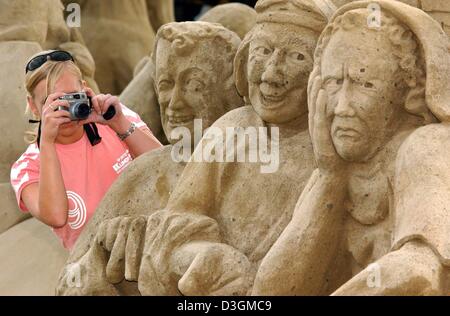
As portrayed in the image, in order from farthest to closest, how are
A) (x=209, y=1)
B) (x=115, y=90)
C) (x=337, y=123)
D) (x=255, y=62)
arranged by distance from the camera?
(x=209, y=1)
(x=115, y=90)
(x=255, y=62)
(x=337, y=123)

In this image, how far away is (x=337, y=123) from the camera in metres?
5.99

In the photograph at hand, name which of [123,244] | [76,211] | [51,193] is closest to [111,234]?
[123,244]

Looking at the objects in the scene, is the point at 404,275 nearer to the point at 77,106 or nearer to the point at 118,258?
the point at 118,258

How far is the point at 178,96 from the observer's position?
22.2ft

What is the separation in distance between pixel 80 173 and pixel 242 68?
2.66ft

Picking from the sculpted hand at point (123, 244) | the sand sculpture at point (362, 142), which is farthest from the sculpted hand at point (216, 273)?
the sculpted hand at point (123, 244)

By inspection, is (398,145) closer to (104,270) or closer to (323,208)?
(323,208)

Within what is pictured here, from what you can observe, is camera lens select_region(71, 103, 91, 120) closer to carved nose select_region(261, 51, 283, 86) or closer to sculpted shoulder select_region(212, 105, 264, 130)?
sculpted shoulder select_region(212, 105, 264, 130)

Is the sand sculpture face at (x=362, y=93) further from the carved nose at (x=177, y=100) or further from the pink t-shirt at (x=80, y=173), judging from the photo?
the pink t-shirt at (x=80, y=173)

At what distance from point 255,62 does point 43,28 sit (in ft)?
8.91

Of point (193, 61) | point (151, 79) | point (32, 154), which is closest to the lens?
point (193, 61)

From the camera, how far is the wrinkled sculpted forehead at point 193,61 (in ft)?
22.2

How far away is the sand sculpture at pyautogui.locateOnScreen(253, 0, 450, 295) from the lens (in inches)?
232
